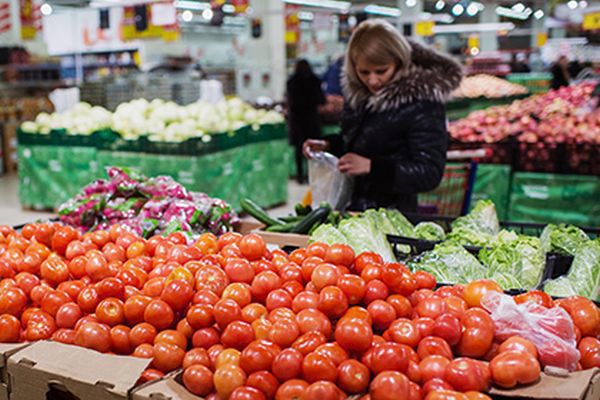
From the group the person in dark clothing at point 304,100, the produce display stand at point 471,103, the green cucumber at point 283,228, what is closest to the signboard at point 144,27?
the person in dark clothing at point 304,100

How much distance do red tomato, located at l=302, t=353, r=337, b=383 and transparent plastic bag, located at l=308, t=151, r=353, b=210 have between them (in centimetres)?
205

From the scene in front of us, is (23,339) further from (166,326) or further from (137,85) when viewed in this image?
(137,85)

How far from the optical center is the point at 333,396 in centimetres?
146

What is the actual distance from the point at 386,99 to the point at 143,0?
24.2 ft

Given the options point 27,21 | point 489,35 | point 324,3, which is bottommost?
point 27,21

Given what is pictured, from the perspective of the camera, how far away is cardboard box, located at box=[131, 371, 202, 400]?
155cm

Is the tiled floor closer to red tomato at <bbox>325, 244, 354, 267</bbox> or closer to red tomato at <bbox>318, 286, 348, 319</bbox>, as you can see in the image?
red tomato at <bbox>325, 244, 354, 267</bbox>

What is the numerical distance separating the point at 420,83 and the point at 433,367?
7.03 feet

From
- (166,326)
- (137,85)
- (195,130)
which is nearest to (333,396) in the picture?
(166,326)

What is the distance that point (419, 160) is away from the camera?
132 inches

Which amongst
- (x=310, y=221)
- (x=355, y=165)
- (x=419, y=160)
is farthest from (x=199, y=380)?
(x=419, y=160)

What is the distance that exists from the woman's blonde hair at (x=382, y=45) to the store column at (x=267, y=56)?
1071 cm

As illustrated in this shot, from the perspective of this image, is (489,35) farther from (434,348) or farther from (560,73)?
(434,348)

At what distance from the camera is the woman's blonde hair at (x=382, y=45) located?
335cm
